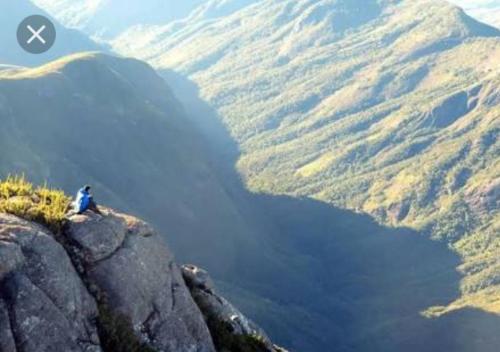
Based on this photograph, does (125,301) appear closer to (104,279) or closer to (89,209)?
(104,279)

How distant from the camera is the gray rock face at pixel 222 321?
39531 mm

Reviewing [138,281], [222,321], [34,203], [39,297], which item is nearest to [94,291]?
[138,281]

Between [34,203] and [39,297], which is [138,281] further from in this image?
[34,203]

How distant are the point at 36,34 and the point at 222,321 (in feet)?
137

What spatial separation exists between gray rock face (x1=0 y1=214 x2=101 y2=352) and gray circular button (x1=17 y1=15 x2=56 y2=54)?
43.0 meters

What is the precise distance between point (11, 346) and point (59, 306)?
3206mm

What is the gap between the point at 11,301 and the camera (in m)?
28.5

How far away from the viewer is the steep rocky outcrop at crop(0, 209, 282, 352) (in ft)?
94.4

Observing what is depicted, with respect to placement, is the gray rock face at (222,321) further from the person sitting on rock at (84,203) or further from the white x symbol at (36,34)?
the white x symbol at (36,34)

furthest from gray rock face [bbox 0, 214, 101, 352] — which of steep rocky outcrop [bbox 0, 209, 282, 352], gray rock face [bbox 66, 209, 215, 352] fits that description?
gray rock face [bbox 66, 209, 215, 352]

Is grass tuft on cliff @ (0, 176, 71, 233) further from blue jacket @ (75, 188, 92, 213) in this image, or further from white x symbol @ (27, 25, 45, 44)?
white x symbol @ (27, 25, 45, 44)

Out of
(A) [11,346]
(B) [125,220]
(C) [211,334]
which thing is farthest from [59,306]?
(C) [211,334]

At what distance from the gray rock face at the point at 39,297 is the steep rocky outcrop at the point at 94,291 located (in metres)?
0.04

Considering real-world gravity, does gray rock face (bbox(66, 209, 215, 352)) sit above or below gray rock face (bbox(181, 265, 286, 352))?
above
